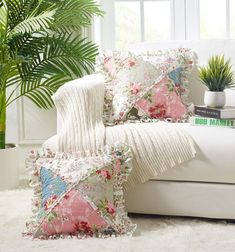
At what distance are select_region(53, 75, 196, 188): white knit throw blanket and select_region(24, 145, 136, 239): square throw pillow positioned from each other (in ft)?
0.26

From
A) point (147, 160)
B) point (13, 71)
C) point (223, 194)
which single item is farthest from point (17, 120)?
point (223, 194)

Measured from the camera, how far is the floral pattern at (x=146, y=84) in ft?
9.07

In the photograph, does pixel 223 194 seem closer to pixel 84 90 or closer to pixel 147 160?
pixel 147 160

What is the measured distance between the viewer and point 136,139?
2.40 meters

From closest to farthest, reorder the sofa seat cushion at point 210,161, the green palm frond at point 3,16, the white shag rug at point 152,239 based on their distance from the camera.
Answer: the white shag rug at point 152,239, the sofa seat cushion at point 210,161, the green palm frond at point 3,16

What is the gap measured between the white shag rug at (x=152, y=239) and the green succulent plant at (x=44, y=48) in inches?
38.8

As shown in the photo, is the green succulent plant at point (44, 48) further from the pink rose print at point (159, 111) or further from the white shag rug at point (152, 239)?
the white shag rug at point (152, 239)

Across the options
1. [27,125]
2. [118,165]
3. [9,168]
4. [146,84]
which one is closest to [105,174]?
[118,165]

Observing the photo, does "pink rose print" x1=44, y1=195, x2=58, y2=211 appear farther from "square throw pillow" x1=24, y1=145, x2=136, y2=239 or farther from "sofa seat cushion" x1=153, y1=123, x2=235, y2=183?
"sofa seat cushion" x1=153, y1=123, x2=235, y2=183

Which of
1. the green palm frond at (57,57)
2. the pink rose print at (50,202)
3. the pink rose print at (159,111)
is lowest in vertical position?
the pink rose print at (50,202)

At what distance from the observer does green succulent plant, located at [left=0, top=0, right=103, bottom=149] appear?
3.07m

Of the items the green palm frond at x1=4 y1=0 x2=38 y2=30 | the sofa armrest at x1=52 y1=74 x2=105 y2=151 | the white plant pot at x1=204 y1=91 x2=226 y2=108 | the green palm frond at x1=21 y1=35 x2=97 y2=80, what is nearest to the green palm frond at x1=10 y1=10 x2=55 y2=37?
the green palm frond at x1=4 y1=0 x2=38 y2=30

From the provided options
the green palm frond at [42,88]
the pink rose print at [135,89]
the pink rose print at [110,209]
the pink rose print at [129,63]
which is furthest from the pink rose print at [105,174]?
the green palm frond at [42,88]

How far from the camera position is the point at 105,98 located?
9.27 ft
